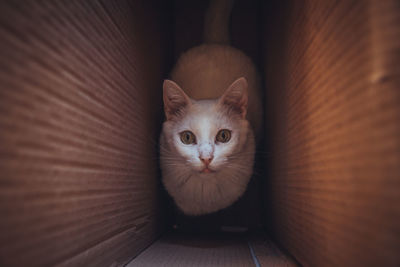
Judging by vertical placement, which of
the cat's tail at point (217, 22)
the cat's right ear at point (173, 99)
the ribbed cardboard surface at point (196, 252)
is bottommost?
the ribbed cardboard surface at point (196, 252)

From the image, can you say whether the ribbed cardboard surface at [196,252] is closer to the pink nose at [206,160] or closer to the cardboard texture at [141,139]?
the cardboard texture at [141,139]

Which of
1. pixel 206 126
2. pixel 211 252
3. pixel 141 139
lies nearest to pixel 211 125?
pixel 206 126

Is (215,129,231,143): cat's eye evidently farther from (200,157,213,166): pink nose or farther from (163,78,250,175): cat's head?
(200,157,213,166): pink nose

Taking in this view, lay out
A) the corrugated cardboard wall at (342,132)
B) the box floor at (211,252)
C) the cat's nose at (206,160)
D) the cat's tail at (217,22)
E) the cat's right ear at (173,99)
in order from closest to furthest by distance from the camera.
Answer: the corrugated cardboard wall at (342,132) < the box floor at (211,252) < the cat's nose at (206,160) < the cat's right ear at (173,99) < the cat's tail at (217,22)

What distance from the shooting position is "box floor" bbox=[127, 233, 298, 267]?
0.99 metres

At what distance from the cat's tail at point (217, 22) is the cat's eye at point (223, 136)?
599mm

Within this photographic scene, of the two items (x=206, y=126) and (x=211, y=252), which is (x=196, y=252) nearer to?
(x=211, y=252)

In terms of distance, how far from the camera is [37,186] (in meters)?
0.54

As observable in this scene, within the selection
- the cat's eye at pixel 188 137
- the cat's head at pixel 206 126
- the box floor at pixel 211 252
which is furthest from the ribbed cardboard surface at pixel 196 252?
the cat's eye at pixel 188 137

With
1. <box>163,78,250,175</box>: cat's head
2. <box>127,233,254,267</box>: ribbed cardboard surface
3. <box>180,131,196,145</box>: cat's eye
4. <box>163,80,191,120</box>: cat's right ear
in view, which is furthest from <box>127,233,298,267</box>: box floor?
<box>163,80,191,120</box>: cat's right ear

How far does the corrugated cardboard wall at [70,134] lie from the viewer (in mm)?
479

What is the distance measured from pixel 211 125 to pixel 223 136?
92mm

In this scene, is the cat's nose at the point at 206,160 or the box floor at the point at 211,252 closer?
the box floor at the point at 211,252

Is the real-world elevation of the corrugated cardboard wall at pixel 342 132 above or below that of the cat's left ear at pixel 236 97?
below
